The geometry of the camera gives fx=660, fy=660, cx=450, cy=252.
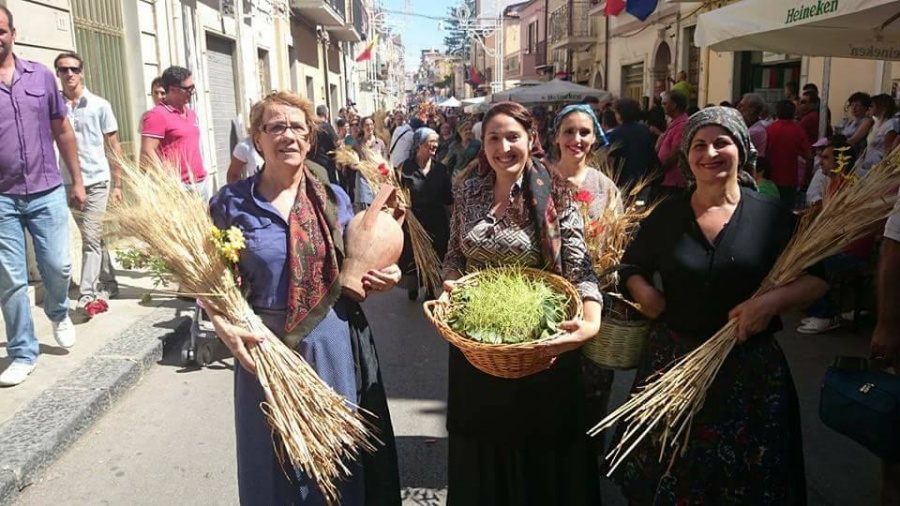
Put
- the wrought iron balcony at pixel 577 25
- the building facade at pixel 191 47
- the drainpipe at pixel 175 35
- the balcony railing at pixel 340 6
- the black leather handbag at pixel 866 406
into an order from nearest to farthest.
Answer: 1. the black leather handbag at pixel 866 406
2. the building facade at pixel 191 47
3. the drainpipe at pixel 175 35
4. the balcony railing at pixel 340 6
5. the wrought iron balcony at pixel 577 25

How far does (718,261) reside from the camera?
6.87 ft

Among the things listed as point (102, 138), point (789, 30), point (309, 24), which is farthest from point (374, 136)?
point (309, 24)

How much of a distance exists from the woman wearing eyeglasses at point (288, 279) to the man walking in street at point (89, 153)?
3.38 metres

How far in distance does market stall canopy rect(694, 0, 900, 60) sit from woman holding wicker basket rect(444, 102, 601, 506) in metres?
2.86

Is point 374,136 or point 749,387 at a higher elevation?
point 374,136

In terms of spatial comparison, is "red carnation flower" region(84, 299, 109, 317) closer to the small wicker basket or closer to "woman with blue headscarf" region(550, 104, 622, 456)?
"woman with blue headscarf" region(550, 104, 622, 456)

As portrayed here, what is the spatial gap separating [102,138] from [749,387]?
506 cm

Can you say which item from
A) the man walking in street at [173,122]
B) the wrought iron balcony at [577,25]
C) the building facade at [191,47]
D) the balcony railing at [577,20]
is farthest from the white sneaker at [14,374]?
the balcony railing at [577,20]

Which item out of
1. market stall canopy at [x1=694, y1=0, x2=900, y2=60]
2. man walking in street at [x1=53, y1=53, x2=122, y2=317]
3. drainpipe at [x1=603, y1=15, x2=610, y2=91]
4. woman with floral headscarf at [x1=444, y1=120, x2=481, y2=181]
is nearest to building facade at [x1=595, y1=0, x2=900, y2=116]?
drainpipe at [x1=603, y1=15, x2=610, y2=91]

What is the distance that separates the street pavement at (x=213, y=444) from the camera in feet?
9.75

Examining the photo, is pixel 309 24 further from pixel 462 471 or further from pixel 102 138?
pixel 462 471

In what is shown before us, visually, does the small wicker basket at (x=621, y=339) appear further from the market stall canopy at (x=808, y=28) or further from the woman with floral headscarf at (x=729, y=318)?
the market stall canopy at (x=808, y=28)

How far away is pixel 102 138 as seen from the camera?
525cm

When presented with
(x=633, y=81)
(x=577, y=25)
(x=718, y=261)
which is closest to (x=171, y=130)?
(x=718, y=261)
